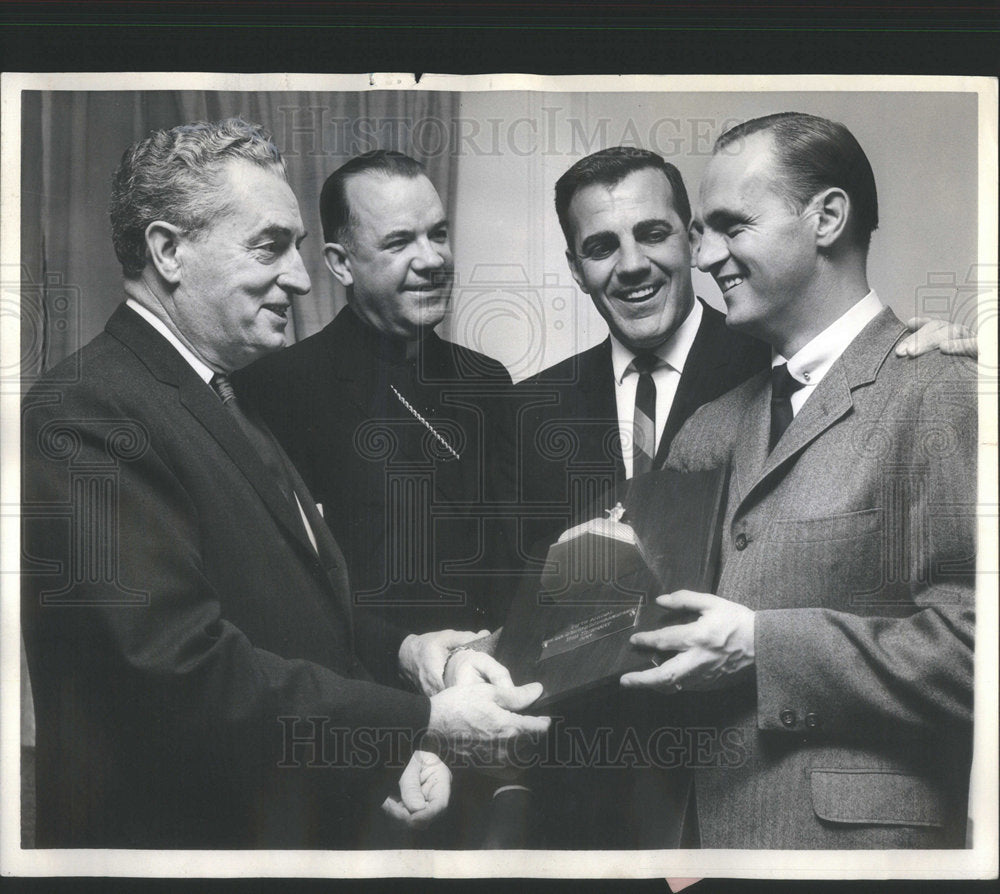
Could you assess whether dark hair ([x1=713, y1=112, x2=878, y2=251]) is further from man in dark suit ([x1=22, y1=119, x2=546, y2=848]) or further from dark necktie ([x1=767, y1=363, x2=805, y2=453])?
man in dark suit ([x1=22, y1=119, x2=546, y2=848])

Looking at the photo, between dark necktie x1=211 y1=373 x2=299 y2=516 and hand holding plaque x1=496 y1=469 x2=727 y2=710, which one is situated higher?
dark necktie x1=211 y1=373 x2=299 y2=516

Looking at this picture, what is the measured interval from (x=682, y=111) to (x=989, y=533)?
1360 millimetres

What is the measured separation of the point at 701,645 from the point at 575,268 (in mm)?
1016

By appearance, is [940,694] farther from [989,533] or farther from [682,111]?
[682,111]

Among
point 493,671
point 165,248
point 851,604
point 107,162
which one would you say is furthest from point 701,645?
point 107,162

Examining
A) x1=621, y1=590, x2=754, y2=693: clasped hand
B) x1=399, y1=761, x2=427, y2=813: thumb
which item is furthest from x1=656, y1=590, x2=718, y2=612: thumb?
x1=399, y1=761, x2=427, y2=813: thumb

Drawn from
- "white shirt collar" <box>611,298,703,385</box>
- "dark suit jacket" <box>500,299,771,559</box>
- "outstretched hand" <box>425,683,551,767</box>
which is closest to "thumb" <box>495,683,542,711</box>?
"outstretched hand" <box>425,683,551,767</box>

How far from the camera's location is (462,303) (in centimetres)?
286

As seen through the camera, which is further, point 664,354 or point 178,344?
point 664,354

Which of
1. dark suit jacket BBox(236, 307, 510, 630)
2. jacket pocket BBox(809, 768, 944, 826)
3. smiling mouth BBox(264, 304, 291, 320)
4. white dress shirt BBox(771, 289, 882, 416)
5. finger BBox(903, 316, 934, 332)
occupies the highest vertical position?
smiling mouth BBox(264, 304, 291, 320)

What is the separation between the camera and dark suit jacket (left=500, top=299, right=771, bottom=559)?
2842 millimetres

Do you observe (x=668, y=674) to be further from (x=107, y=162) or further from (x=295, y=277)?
(x=107, y=162)

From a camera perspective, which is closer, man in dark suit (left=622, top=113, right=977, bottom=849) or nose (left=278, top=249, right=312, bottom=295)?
man in dark suit (left=622, top=113, right=977, bottom=849)

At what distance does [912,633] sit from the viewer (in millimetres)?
2734
